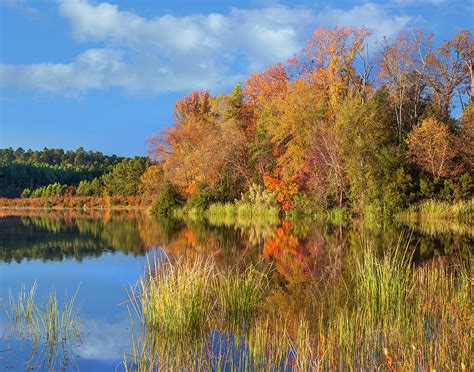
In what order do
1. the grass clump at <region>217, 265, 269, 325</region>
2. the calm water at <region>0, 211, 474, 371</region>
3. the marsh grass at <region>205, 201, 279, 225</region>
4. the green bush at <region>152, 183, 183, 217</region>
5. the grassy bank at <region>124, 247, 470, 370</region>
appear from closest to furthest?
the grassy bank at <region>124, 247, 470, 370</region> < the calm water at <region>0, 211, 474, 371</region> < the grass clump at <region>217, 265, 269, 325</region> < the marsh grass at <region>205, 201, 279, 225</region> < the green bush at <region>152, 183, 183, 217</region>

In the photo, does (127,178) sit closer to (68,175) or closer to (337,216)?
(68,175)

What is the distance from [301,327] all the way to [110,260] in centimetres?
985

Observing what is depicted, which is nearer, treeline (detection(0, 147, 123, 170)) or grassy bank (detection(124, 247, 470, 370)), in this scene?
grassy bank (detection(124, 247, 470, 370))

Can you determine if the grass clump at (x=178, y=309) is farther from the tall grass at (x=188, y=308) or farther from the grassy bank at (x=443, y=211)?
the grassy bank at (x=443, y=211)

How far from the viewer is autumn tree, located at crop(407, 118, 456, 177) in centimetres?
2741

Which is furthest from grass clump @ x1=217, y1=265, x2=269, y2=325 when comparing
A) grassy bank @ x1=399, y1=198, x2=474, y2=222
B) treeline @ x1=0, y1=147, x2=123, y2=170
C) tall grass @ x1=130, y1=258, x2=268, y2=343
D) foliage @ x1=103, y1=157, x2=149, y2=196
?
treeline @ x1=0, y1=147, x2=123, y2=170

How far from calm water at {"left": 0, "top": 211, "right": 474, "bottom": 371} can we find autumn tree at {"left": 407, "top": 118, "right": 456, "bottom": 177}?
5.01m

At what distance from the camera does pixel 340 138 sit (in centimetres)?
3044

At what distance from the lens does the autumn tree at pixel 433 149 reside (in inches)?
1079

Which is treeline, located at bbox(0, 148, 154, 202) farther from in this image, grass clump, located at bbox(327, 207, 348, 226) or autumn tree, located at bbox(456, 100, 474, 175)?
autumn tree, located at bbox(456, 100, 474, 175)

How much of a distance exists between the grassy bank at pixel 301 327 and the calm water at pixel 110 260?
664mm

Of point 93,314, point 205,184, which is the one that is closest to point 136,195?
point 205,184

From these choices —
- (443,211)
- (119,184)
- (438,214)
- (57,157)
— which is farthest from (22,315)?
(57,157)

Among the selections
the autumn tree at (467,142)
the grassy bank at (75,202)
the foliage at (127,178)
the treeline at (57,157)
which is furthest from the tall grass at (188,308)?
the treeline at (57,157)
